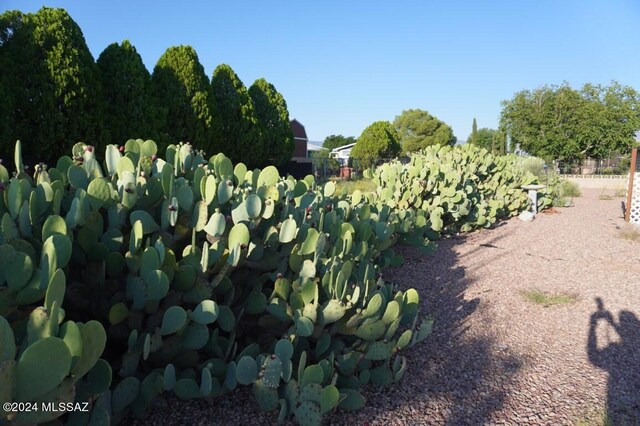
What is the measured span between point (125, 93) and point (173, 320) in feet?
30.0

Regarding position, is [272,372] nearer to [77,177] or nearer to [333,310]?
[333,310]

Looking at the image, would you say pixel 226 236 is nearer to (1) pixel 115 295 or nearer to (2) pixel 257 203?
(2) pixel 257 203

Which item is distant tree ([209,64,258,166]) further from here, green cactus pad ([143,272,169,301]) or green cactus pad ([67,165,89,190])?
green cactus pad ([143,272,169,301])

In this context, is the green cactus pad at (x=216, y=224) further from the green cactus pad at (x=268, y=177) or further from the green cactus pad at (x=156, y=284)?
the green cactus pad at (x=268, y=177)

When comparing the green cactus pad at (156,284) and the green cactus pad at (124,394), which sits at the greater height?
the green cactus pad at (156,284)

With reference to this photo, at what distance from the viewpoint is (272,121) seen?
1603 cm

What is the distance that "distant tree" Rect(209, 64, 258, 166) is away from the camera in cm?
1324

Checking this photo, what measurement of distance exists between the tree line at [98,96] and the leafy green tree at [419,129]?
153ft

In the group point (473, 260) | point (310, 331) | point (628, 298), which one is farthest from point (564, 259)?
point (310, 331)

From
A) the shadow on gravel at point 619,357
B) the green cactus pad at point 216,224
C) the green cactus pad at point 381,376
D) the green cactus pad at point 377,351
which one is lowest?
the shadow on gravel at point 619,357

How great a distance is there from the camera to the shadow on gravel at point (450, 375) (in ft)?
7.07

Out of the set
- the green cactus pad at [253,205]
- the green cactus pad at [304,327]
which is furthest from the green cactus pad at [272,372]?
the green cactus pad at [253,205]

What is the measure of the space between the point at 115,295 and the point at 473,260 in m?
4.50

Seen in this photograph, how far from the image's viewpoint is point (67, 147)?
855 cm
